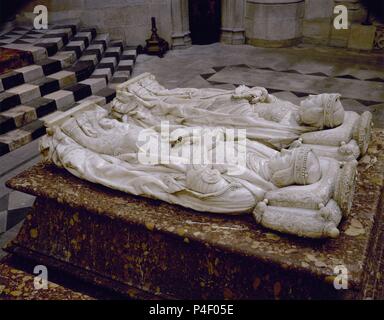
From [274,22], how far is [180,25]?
1.50 m

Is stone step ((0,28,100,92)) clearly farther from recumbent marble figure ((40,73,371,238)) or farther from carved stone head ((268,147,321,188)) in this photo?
carved stone head ((268,147,321,188))

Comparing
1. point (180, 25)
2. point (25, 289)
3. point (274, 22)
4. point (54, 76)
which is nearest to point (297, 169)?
point (25, 289)

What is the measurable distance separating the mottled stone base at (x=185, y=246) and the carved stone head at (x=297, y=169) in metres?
0.25

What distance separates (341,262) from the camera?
5.72 feet

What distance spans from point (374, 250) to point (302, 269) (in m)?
0.67

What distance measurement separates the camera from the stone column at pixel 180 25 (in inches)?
259

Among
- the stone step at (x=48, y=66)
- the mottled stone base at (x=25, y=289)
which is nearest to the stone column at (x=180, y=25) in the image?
the stone step at (x=48, y=66)

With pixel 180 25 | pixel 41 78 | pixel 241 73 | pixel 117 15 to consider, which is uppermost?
pixel 117 15

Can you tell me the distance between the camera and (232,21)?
680 cm

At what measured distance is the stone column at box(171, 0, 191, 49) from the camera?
A: 21.6ft

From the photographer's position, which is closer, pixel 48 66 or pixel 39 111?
pixel 39 111

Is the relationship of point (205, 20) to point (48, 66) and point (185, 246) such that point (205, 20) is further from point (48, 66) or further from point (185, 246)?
point (185, 246)

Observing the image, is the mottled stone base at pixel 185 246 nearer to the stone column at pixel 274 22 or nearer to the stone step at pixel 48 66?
the stone step at pixel 48 66

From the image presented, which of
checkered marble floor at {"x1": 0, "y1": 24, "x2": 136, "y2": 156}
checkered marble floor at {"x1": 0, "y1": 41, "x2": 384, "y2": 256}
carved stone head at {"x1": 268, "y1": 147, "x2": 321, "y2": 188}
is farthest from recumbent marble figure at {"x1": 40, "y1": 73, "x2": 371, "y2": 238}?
checkered marble floor at {"x1": 0, "y1": 41, "x2": 384, "y2": 256}
